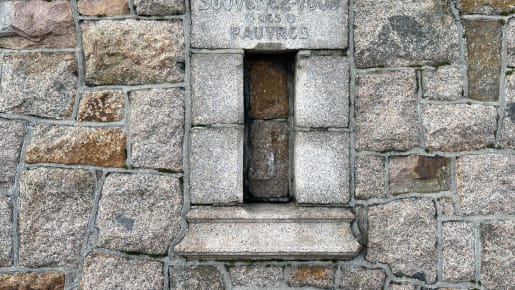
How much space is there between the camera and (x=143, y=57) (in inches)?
103

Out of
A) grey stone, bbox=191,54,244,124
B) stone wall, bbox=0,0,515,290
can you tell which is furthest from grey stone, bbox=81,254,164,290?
grey stone, bbox=191,54,244,124

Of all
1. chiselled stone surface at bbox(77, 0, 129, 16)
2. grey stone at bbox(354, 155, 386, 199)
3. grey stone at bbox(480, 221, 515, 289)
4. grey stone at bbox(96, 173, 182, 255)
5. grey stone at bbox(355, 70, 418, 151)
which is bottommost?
grey stone at bbox(480, 221, 515, 289)

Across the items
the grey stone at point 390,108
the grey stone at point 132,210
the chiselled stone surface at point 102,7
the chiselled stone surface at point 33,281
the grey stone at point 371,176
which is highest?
the chiselled stone surface at point 102,7

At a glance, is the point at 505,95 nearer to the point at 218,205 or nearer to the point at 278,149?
the point at 278,149

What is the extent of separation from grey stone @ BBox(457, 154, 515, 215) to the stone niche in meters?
0.66

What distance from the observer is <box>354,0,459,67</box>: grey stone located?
8.70 feet

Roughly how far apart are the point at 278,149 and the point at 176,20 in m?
0.95

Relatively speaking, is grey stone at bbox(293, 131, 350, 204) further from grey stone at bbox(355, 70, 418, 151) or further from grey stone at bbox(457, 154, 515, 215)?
grey stone at bbox(457, 154, 515, 215)

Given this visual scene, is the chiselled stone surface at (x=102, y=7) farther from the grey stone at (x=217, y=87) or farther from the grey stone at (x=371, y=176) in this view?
the grey stone at (x=371, y=176)

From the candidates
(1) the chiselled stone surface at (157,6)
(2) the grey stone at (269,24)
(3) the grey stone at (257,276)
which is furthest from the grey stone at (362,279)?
(1) the chiselled stone surface at (157,6)

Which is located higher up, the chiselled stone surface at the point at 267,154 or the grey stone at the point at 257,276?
the chiselled stone surface at the point at 267,154

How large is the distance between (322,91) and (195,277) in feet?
4.15

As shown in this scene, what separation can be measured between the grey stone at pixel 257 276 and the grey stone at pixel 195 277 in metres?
0.09

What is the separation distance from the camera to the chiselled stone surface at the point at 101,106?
2623 mm
